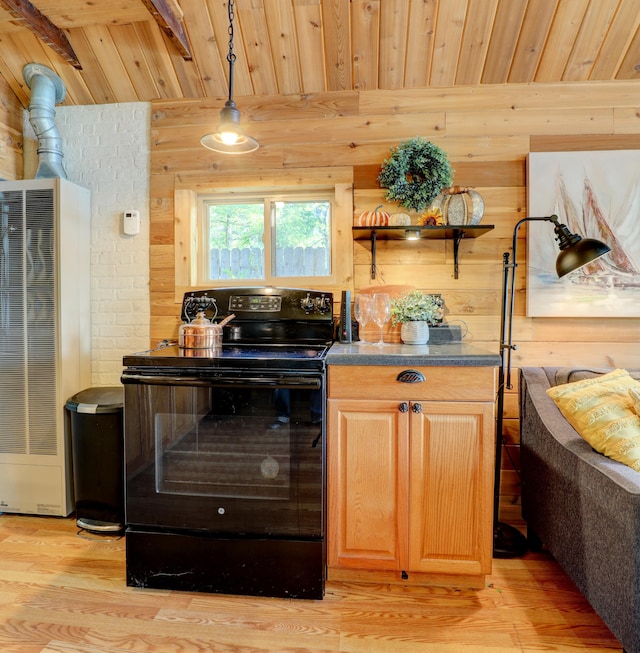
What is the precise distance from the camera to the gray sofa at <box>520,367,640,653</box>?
1.21 metres

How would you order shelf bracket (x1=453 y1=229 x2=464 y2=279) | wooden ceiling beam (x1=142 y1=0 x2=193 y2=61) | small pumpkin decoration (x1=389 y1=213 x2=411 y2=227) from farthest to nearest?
shelf bracket (x1=453 y1=229 x2=464 y2=279) → small pumpkin decoration (x1=389 y1=213 x2=411 y2=227) → wooden ceiling beam (x1=142 y1=0 x2=193 y2=61)

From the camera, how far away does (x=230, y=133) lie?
6.12ft

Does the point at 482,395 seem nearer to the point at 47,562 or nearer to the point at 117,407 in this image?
the point at 117,407

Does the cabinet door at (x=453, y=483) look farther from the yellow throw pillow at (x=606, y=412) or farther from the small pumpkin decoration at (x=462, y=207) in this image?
the small pumpkin decoration at (x=462, y=207)

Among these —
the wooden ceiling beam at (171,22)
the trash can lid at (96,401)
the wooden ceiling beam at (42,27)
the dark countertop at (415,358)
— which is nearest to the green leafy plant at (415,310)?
the dark countertop at (415,358)

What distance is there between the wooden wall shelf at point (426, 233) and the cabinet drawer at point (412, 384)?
81 cm

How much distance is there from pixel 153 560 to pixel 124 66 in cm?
254

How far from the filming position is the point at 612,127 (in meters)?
2.21

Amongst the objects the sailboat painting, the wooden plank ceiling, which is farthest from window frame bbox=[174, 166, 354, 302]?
the sailboat painting

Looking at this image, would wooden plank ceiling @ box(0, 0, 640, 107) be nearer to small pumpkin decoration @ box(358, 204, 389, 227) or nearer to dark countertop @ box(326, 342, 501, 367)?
small pumpkin decoration @ box(358, 204, 389, 227)

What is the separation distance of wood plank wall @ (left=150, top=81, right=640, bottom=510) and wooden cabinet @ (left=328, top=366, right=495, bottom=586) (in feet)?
2.59

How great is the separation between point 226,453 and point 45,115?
2203 millimetres

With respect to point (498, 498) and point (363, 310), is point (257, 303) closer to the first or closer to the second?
point (363, 310)

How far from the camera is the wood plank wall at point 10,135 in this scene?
241 centimetres
